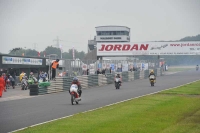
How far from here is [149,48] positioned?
6994 cm

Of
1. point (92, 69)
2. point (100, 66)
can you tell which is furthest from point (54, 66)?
point (100, 66)

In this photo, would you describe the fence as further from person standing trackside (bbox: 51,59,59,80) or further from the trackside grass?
the trackside grass

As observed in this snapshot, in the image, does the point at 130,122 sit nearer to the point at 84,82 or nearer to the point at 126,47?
the point at 84,82

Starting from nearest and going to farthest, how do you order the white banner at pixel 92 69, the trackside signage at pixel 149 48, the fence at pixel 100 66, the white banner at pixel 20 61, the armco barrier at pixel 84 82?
the armco barrier at pixel 84 82 → the fence at pixel 100 66 → the white banner at pixel 20 61 → the white banner at pixel 92 69 → the trackside signage at pixel 149 48

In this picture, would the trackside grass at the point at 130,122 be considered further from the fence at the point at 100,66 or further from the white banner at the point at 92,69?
the white banner at the point at 92,69

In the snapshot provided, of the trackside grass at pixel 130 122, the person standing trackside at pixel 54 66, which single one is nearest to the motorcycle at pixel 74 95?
the trackside grass at pixel 130 122

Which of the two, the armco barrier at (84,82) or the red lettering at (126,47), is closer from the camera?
the armco barrier at (84,82)

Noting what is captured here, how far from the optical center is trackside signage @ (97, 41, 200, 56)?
6819 centimetres

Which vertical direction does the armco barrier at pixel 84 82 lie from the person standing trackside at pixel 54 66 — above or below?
below

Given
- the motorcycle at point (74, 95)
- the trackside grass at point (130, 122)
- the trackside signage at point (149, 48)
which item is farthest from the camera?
the trackside signage at point (149, 48)

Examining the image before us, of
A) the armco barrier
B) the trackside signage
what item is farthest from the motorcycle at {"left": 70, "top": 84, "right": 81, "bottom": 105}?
the trackside signage

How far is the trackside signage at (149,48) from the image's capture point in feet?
224

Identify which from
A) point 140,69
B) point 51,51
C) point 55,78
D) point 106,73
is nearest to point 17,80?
point 106,73

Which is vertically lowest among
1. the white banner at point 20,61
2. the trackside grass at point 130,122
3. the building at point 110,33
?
the trackside grass at point 130,122
